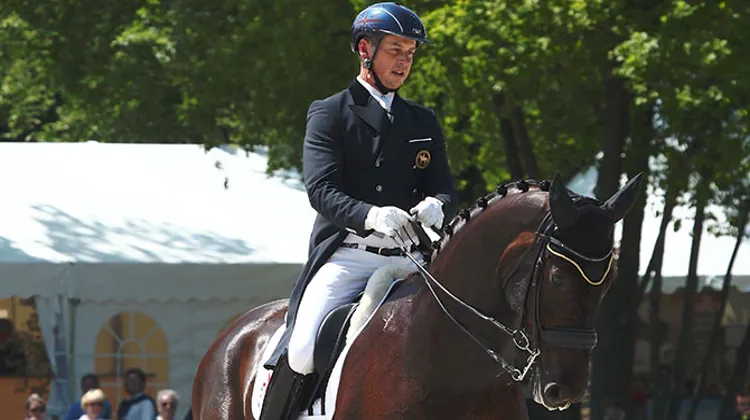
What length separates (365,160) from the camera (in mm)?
6055

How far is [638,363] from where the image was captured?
29.9 metres

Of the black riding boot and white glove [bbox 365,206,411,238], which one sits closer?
white glove [bbox 365,206,411,238]

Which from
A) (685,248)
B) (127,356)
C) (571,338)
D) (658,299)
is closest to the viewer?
(571,338)

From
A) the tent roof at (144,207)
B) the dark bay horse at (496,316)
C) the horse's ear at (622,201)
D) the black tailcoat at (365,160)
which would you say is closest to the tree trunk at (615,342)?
the tent roof at (144,207)

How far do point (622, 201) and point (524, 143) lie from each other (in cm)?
1419

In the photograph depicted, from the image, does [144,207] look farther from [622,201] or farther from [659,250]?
[622,201]

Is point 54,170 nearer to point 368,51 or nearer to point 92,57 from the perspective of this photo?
point 92,57

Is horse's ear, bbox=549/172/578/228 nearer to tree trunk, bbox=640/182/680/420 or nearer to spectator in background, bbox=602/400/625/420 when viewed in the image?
spectator in background, bbox=602/400/625/420

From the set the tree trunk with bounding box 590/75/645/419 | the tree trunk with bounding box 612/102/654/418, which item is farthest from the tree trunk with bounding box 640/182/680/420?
the tree trunk with bounding box 590/75/645/419

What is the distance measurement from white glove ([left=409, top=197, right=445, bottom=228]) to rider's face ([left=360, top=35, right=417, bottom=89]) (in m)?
0.64

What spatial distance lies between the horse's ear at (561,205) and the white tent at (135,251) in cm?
1126

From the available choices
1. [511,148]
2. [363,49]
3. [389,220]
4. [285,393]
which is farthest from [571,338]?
[511,148]

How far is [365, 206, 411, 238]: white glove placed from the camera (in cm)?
561

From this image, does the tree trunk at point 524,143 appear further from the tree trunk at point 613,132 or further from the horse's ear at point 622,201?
the horse's ear at point 622,201
